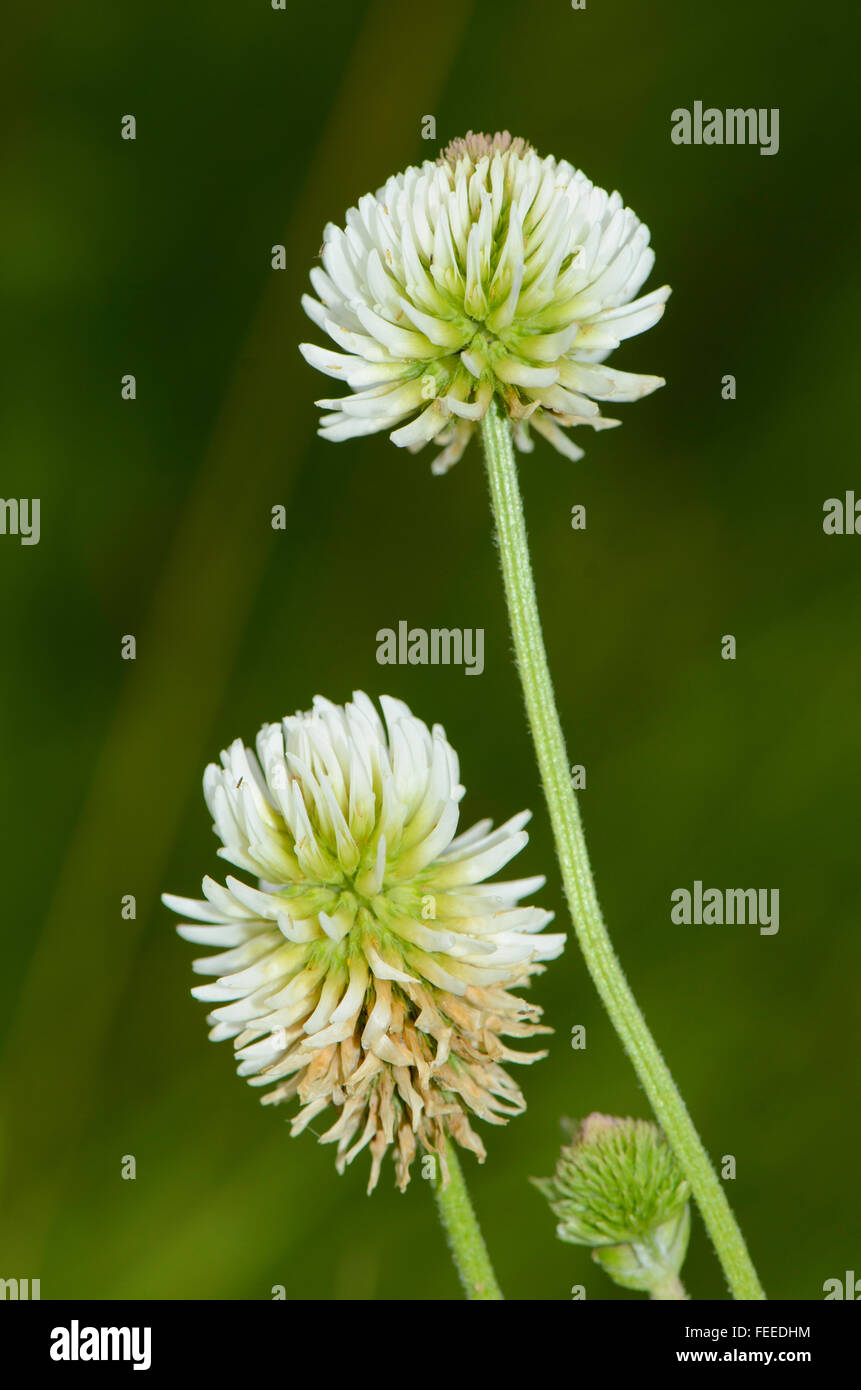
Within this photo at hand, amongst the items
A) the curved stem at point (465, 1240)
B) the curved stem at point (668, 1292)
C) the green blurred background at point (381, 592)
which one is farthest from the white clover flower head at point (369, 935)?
the green blurred background at point (381, 592)

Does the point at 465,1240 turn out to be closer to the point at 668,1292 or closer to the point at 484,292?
the point at 668,1292

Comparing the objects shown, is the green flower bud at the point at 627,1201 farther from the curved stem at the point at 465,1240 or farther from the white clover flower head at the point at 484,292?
the white clover flower head at the point at 484,292

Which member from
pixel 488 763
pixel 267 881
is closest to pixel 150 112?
pixel 488 763

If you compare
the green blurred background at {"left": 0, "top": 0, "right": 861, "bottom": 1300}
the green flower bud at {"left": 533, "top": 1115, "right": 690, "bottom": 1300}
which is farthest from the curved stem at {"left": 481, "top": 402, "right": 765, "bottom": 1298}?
the green blurred background at {"left": 0, "top": 0, "right": 861, "bottom": 1300}

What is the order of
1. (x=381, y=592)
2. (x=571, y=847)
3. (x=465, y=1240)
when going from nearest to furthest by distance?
1. (x=571, y=847)
2. (x=465, y=1240)
3. (x=381, y=592)

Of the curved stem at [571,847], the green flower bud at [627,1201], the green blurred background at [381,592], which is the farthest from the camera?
the green blurred background at [381,592]

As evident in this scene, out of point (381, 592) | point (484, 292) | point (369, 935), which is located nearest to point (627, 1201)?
point (369, 935)

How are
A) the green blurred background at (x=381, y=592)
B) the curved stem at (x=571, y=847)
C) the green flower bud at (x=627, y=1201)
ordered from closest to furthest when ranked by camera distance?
1. the curved stem at (x=571, y=847)
2. the green flower bud at (x=627, y=1201)
3. the green blurred background at (x=381, y=592)
